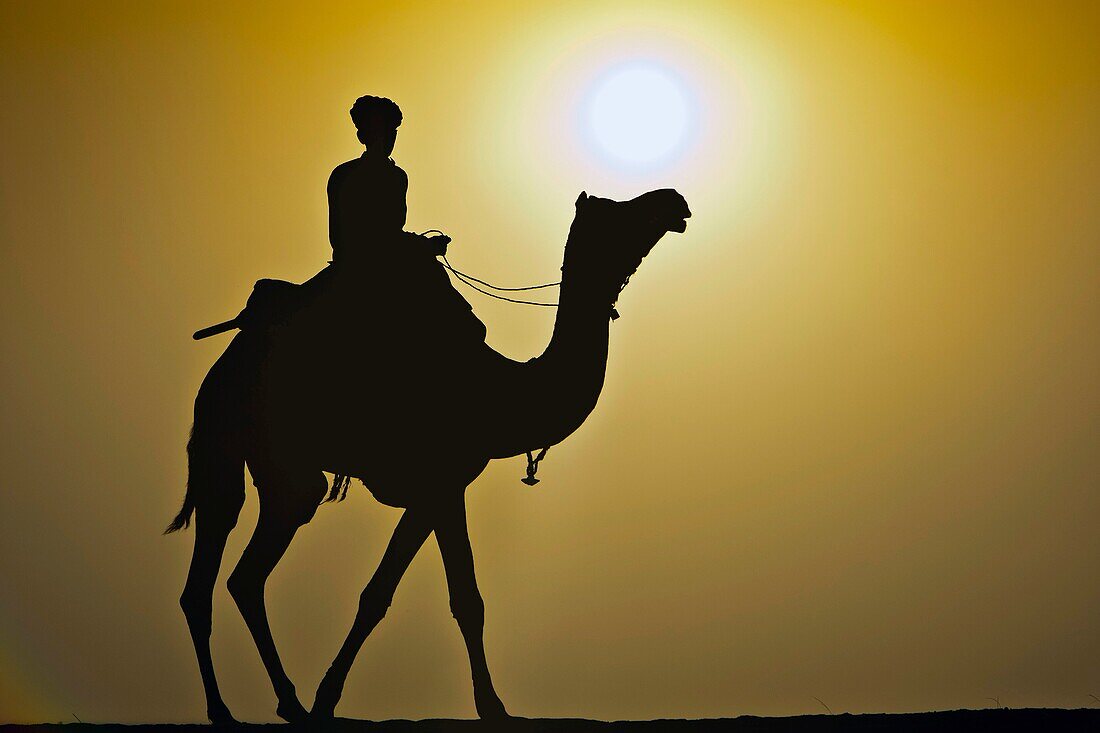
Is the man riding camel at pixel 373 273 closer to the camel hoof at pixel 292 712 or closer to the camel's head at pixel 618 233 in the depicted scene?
the camel's head at pixel 618 233

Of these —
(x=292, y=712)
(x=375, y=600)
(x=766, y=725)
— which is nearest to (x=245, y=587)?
(x=292, y=712)

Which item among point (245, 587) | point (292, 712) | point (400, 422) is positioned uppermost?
point (400, 422)

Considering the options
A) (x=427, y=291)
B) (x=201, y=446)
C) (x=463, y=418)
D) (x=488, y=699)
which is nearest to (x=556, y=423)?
(x=463, y=418)

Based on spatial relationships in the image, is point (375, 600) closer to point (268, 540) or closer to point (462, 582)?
point (462, 582)

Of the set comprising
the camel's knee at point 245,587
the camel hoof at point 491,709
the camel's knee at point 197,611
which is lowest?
the camel hoof at point 491,709

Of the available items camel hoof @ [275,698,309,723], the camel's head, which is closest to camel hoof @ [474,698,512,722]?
camel hoof @ [275,698,309,723]

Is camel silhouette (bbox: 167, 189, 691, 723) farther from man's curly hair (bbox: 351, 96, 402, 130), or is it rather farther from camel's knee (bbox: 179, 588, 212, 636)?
man's curly hair (bbox: 351, 96, 402, 130)

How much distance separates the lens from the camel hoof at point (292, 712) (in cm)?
1033

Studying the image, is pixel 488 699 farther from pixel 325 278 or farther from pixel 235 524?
pixel 325 278

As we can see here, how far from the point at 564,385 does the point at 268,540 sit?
2470mm

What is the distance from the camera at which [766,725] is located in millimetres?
9469

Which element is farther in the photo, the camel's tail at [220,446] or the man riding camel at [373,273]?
the camel's tail at [220,446]

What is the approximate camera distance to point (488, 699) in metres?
9.91

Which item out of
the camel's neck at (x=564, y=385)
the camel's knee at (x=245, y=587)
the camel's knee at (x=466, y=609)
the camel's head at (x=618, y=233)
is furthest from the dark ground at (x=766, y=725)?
the camel's head at (x=618, y=233)
